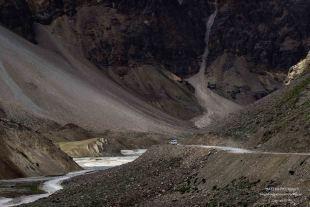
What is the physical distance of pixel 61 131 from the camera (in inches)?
5595

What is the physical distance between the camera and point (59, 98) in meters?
179

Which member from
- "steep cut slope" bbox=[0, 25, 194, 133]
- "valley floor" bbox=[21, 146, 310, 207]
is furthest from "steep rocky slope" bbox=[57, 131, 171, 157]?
"valley floor" bbox=[21, 146, 310, 207]

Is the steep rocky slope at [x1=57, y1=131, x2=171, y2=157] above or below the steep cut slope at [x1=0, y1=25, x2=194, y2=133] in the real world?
below

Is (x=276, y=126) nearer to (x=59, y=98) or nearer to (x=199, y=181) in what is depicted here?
(x=199, y=181)

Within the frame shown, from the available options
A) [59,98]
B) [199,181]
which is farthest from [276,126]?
[59,98]

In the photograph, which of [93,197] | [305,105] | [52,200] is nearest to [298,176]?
[305,105]

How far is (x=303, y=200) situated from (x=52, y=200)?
2379cm

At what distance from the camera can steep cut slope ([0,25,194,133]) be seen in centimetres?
17062

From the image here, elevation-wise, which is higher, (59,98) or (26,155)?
(59,98)

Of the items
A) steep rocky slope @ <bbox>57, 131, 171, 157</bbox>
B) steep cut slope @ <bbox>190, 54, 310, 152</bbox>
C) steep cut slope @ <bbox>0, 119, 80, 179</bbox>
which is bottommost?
steep rocky slope @ <bbox>57, 131, 171, 157</bbox>

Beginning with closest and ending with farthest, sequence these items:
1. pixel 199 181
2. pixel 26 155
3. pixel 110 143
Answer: pixel 199 181 < pixel 26 155 < pixel 110 143

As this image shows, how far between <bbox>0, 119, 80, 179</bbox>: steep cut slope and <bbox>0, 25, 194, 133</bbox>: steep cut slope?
8020 cm

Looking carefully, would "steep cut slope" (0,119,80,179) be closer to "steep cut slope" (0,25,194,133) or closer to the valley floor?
the valley floor

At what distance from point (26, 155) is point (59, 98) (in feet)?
336
